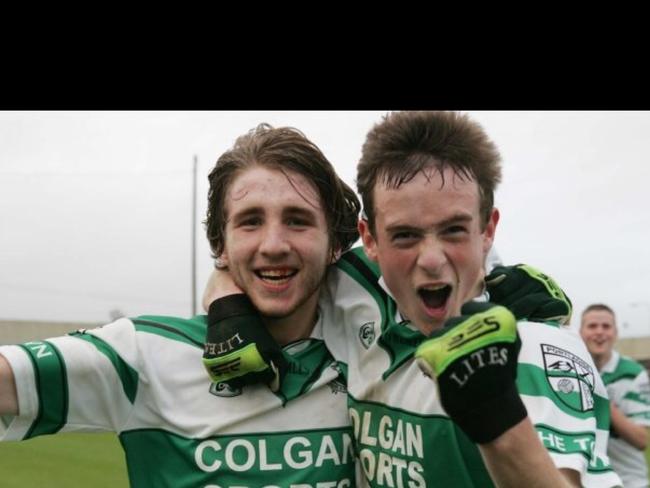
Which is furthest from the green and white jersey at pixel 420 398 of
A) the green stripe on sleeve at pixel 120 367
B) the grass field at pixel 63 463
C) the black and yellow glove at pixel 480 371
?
the grass field at pixel 63 463

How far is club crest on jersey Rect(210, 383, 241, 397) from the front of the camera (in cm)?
282

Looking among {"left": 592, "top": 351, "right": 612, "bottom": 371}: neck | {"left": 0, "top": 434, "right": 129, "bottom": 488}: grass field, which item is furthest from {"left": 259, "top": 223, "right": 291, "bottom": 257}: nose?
{"left": 0, "top": 434, "right": 129, "bottom": 488}: grass field

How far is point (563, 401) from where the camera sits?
2.18 metres

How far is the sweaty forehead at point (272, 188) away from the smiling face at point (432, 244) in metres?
0.39

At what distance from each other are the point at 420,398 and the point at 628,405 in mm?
4815

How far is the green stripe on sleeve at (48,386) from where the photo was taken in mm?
2598

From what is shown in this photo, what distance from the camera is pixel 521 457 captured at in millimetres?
1940

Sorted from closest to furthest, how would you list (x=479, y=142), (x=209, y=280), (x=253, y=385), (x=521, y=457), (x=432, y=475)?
(x=521, y=457) < (x=432, y=475) < (x=479, y=142) < (x=253, y=385) < (x=209, y=280)

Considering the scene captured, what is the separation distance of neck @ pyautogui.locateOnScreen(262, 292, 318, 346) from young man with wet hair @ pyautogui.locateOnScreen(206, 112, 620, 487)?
0.09 metres

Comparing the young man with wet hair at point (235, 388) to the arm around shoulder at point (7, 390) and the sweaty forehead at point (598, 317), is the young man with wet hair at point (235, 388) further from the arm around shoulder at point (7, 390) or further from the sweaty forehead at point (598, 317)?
the sweaty forehead at point (598, 317)
